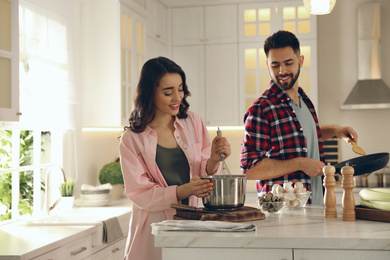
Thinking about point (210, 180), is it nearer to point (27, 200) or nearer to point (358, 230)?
point (358, 230)

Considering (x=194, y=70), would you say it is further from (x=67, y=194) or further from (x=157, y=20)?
(x=67, y=194)

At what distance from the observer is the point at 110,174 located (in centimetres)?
452

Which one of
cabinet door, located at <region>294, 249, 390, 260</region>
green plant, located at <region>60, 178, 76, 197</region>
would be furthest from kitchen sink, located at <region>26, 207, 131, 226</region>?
cabinet door, located at <region>294, 249, 390, 260</region>

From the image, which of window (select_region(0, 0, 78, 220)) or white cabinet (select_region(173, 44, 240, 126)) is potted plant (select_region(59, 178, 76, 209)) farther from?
white cabinet (select_region(173, 44, 240, 126))

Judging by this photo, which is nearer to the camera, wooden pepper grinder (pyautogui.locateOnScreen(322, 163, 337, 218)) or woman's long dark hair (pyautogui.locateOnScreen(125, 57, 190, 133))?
wooden pepper grinder (pyautogui.locateOnScreen(322, 163, 337, 218))

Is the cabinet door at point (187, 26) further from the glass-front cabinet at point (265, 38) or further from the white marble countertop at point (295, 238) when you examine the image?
the white marble countertop at point (295, 238)

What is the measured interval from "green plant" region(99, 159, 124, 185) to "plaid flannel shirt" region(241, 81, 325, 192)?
2.25 m

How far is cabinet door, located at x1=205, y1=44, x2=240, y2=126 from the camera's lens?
5348 mm

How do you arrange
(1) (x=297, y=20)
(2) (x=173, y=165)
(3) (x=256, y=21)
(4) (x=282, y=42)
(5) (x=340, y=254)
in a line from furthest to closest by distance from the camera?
1. (3) (x=256, y=21)
2. (1) (x=297, y=20)
3. (4) (x=282, y=42)
4. (2) (x=173, y=165)
5. (5) (x=340, y=254)

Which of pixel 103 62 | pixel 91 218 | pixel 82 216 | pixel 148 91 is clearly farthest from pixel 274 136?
pixel 103 62

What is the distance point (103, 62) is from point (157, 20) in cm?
116

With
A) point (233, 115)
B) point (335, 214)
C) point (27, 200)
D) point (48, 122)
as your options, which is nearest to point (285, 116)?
point (335, 214)

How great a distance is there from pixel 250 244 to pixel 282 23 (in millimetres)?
3977

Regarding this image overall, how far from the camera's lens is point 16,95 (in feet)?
8.70
